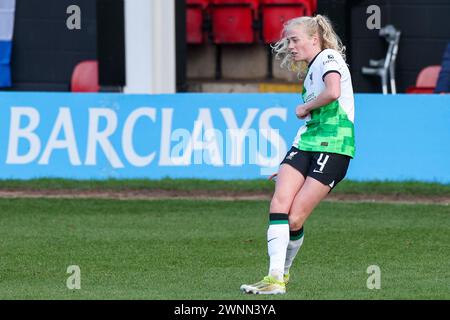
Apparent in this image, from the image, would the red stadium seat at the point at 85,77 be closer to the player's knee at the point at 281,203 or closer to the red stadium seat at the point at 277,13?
the red stadium seat at the point at 277,13

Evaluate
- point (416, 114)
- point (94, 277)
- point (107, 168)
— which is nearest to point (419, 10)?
point (416, 114)

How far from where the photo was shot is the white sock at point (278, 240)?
8.05 meters

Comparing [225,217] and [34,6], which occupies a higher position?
[34,6]

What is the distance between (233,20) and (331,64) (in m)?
10.9

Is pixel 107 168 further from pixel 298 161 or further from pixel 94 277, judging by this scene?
pixel 298 161

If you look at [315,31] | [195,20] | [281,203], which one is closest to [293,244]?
[281,203]

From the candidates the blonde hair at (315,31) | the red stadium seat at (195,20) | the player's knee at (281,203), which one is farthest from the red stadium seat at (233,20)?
the player's knee at (281,203)

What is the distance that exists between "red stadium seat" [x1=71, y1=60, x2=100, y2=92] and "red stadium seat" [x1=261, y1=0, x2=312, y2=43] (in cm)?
267

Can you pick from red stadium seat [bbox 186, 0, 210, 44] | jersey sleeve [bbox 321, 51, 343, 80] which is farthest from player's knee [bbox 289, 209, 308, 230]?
red stadium seat [bbox 186, 0, 210, 44]

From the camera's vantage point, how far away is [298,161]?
8.12 m

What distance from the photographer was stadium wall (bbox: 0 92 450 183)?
45.3 ft

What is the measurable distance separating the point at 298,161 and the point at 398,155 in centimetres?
592

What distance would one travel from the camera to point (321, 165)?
805cm
